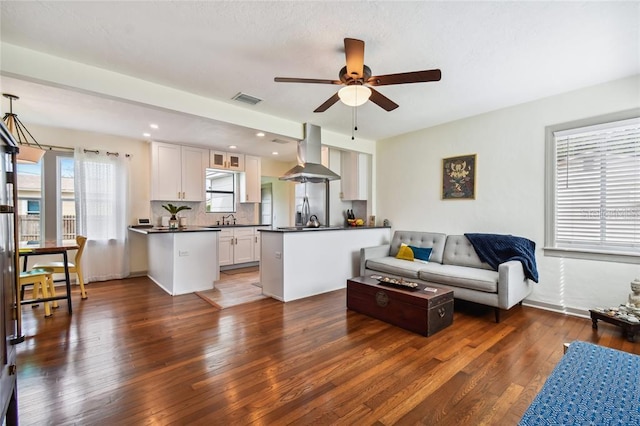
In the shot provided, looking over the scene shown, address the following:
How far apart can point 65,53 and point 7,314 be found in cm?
234

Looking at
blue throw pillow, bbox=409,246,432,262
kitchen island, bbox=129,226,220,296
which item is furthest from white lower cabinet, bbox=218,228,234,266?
blue throw pillow, bbox=409,246,432,262

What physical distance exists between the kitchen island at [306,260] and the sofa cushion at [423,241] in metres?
0.61

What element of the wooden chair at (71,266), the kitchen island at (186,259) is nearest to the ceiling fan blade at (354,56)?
the kitchen island at (186,259)

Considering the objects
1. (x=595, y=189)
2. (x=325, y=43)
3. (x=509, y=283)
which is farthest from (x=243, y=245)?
(x=595, y=189)

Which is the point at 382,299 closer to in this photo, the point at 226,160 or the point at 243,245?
the point at 243,245

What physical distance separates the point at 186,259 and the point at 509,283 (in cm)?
418

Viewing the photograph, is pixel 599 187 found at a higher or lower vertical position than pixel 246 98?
lower

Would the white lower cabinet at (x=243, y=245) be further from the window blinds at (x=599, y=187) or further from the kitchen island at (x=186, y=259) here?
the window blinds at (x=599, y=187)

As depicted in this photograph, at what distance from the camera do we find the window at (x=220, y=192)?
6.36m

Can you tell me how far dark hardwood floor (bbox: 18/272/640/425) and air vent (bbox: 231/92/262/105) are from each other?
258 centimetres

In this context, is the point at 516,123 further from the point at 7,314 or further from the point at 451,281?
the point at 7,314

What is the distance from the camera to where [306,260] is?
13.4 ft

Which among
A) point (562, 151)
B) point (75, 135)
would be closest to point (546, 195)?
point (562, 151)

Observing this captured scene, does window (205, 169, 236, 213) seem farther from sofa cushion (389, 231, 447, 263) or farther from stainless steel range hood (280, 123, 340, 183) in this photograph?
sofa cushion (389, 231, 447, 263)
